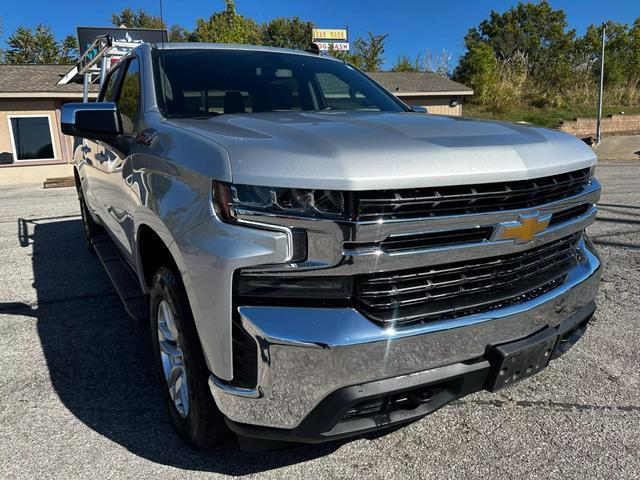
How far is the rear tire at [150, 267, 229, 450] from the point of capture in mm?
2145

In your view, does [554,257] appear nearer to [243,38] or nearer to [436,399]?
[436,399]

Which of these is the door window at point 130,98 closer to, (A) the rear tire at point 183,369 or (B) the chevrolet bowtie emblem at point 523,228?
(A) the rear tire at point 183,369

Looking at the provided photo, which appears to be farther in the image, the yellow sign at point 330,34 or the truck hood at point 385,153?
the yellow sign at point 330,34

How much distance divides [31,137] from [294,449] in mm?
17741

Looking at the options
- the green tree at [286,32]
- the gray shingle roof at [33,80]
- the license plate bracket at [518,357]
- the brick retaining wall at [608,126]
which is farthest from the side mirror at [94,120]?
the green tree at [286,32]

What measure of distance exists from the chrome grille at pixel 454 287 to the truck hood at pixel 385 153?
0.33 metres

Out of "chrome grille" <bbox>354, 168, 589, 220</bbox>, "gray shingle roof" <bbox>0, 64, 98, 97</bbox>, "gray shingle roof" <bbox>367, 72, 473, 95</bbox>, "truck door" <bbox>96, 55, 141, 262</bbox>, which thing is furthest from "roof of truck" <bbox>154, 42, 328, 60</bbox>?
"gray shingle roof" <bbox>367, 72, 473, 95</bbox>

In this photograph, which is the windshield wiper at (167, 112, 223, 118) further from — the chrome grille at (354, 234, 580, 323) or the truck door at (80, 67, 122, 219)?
the chrome grille at (354, 234, 580, 323)

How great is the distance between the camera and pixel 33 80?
58.0 ft

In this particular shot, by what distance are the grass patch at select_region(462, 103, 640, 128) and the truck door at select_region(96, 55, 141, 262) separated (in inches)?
954

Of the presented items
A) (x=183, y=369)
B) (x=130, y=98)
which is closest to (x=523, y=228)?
(x=183, y=369)

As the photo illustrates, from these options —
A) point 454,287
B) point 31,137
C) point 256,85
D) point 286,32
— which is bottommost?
point 31,137

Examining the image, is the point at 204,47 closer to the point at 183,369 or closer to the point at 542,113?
the point at 183,369

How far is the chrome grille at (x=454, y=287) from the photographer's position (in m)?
1.87
